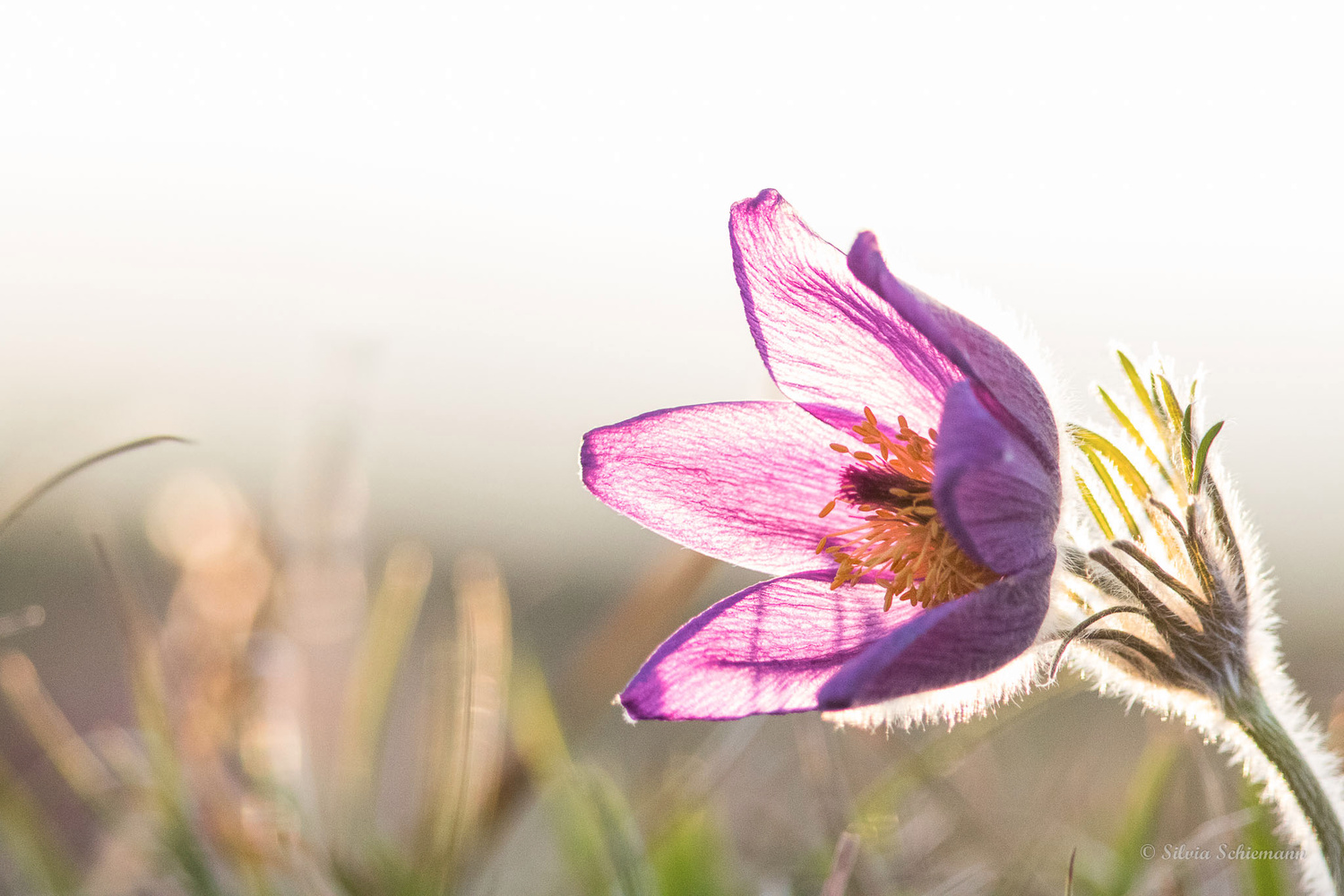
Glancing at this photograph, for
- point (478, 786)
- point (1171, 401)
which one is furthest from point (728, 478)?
point (478, 786)

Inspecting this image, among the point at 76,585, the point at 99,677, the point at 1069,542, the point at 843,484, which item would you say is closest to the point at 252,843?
the point at 843,484

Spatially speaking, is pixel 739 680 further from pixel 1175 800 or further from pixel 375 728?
pixel 1175 800

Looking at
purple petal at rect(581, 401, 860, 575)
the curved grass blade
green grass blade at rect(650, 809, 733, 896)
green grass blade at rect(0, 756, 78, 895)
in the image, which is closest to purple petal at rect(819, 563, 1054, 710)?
purple petal at rect(581, 401, 860, 575)

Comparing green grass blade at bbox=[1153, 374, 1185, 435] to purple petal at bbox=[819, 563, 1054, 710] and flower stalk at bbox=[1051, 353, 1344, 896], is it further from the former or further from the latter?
purple petal at bbox=[819, 563, 1054, 710]

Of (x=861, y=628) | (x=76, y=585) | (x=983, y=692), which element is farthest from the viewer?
(x=76, y=585)

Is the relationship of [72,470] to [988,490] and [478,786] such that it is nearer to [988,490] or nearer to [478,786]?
[478,786]
